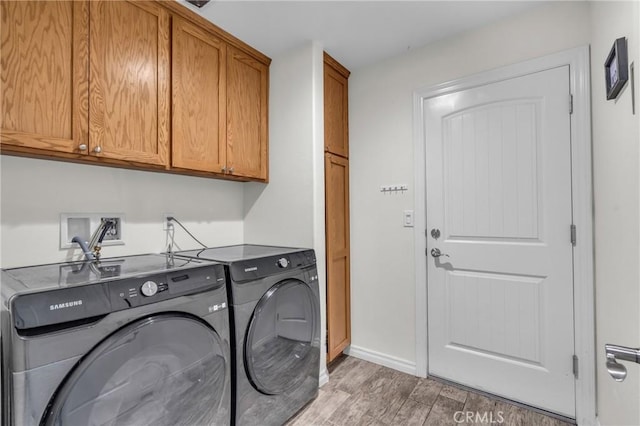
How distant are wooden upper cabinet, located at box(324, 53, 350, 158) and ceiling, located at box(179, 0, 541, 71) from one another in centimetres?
19

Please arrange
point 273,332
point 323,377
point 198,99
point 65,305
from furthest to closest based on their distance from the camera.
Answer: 1. point 323,377
2. point 198,99
3. point 273,332
4. point 65,305

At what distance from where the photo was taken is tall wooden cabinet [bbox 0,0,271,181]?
3.87ft

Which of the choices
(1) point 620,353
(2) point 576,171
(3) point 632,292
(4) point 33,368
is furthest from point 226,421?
(2) point 576,171

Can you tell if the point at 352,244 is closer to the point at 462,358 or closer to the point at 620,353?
the point at 462,358

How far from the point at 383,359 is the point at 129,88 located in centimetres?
239

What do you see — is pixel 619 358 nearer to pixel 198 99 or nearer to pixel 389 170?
pixel 389 170

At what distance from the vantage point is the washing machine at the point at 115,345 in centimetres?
86

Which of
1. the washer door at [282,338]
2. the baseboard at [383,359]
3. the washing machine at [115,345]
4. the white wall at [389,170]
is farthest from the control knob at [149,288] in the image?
the baseboard at [383,359]

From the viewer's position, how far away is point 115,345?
1.01 meters

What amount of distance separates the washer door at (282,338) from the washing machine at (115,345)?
0.16 m

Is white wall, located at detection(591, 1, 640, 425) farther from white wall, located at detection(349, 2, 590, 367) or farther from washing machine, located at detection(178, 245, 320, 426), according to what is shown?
washing machine, located at detection(178, 245, 320, 426)

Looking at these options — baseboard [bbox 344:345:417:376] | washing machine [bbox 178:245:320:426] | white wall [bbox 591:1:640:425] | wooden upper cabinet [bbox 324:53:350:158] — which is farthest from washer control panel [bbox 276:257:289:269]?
white wall [bbox 591:1:640:425]

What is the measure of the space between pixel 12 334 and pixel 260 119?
1750mm

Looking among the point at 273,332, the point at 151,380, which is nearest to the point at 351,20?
the point at 273,332
